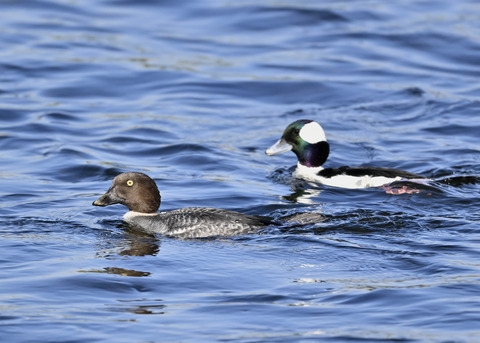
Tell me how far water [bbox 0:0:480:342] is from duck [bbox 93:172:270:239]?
0.49 feet

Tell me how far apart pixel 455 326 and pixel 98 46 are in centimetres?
1615

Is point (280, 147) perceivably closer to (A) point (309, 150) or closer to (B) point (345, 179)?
(A) point (309, 150)

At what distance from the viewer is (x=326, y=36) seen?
2398 centimetres

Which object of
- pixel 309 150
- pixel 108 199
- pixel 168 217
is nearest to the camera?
pixel 168 217

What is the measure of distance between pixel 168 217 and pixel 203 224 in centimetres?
50

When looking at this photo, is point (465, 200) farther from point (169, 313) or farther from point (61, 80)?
point (61, 80)

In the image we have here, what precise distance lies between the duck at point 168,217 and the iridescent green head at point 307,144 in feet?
12.1

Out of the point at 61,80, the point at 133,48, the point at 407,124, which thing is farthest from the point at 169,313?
the point at 133,48

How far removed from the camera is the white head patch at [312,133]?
1497 cm

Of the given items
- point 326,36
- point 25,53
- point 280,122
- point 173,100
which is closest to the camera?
point 280,122

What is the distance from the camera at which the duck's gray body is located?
11.1 meters

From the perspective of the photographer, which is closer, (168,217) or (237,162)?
(168,217)

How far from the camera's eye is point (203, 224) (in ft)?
36.4

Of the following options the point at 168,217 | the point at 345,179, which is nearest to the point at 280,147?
the point at 345,179
